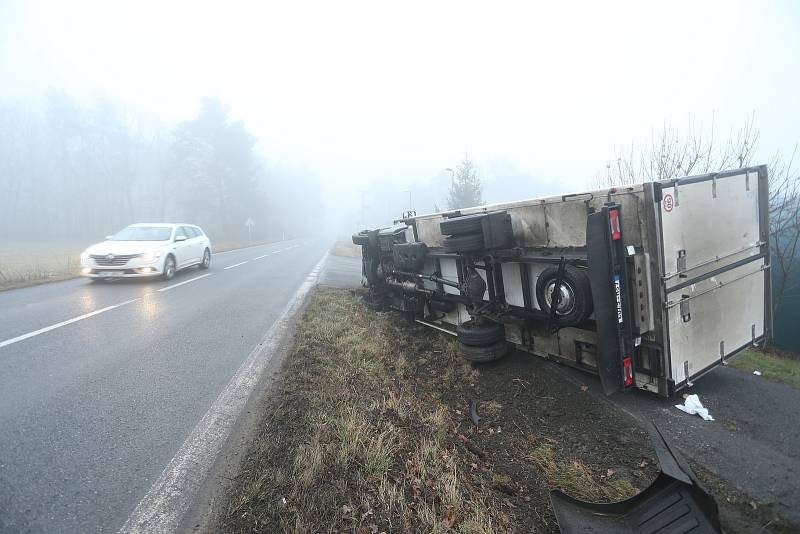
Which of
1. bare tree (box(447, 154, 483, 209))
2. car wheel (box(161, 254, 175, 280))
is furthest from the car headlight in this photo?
bare tree (box(447, 154, 483, 209))

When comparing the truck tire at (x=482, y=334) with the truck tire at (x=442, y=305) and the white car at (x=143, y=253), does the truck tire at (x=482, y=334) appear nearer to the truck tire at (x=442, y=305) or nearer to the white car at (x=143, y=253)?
the truck tire at (x=442, y=305)

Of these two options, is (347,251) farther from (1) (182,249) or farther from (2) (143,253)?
(2) (143,253)

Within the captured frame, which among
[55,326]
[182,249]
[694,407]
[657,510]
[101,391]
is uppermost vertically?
[182,249]

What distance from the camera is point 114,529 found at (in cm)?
210

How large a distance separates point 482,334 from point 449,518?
254 centimetres

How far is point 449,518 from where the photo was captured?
224 cm

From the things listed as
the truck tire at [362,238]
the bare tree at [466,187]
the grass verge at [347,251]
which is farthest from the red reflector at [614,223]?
the bare tree at [466,187]

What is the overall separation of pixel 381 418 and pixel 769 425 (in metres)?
3.55

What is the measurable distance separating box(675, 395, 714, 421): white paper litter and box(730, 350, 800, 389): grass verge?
1733 mm

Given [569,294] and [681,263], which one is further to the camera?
[569,294]

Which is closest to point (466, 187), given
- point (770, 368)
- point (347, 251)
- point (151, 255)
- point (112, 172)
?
point (347, 251)

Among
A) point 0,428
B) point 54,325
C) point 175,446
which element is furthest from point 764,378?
point 54,325

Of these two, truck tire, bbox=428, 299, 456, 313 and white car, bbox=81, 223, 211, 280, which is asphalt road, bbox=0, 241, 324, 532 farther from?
truck tire, bbox=428, 299, 456, 313

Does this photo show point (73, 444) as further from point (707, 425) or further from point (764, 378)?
point (764, 378)
